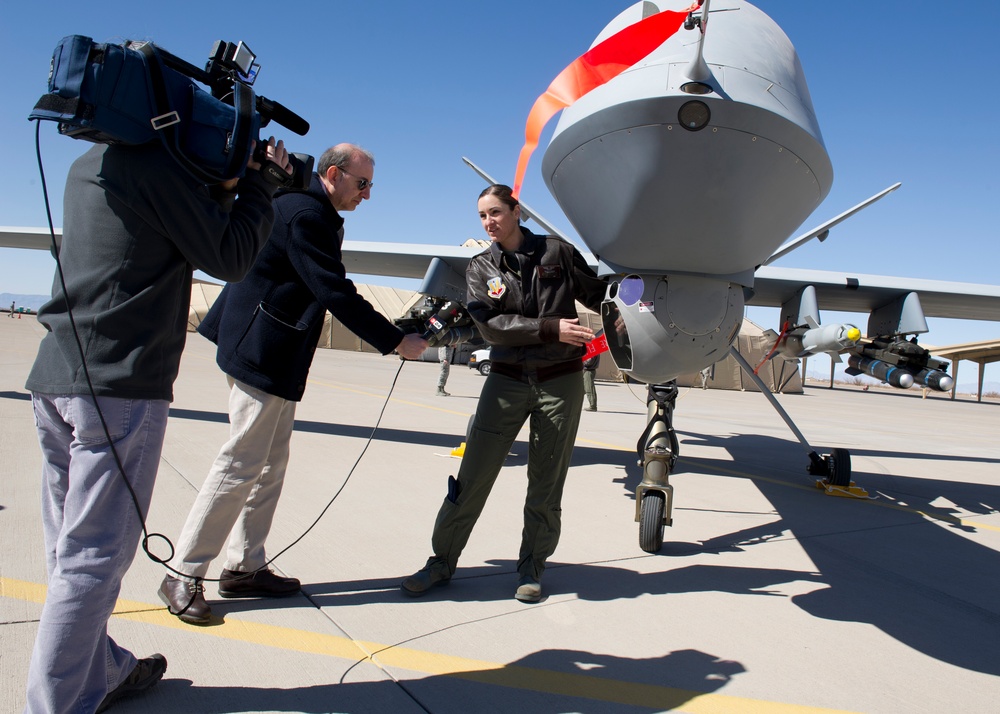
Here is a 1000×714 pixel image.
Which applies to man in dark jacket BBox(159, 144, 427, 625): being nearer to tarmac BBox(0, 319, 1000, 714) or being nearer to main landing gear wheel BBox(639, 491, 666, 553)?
tarmac BBox(0, 319, 1000, 714)

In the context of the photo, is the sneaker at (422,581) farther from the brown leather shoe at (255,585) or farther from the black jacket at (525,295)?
the black jacket at (525,295)

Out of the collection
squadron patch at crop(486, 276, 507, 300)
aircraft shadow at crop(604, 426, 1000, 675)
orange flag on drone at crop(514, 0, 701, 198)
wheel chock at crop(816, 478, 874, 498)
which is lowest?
aircraft shadow at crop(604, 426, 1000, 675)

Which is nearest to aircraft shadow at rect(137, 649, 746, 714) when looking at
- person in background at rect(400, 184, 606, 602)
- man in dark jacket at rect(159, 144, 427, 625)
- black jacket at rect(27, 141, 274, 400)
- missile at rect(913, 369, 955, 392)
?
man in dark jacket at rect(159, 144, 427, 625)

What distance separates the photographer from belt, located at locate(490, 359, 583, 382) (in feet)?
10.3

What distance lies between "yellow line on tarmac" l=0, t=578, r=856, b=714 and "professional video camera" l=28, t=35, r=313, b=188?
171 centimetres

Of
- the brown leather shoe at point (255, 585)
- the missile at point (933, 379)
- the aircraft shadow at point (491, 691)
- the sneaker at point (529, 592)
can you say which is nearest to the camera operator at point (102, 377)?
the aircraft shadow at point (491, 691)

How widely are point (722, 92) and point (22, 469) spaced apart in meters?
5.12

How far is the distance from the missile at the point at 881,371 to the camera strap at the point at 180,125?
5529mm

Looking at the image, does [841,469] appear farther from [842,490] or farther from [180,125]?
[180,125]

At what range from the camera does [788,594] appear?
3299 mm

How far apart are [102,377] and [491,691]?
5.15 ft

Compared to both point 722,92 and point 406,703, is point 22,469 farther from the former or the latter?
point 722,92

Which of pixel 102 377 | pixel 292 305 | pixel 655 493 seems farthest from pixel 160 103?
pixel 655 493

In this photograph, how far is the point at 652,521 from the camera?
→ 3812mm
